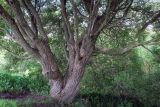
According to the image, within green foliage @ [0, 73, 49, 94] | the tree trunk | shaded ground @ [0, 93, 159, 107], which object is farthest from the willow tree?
green foliage @ [0, 73, 49, 94]

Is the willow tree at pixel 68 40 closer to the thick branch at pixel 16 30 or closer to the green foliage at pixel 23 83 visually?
the thick branch at pixel 16 30

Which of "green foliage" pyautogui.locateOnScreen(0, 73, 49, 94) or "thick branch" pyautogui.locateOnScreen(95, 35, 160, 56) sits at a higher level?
"thick branch" pyautogui.locateOnScreen(95, 35, 160, 56)

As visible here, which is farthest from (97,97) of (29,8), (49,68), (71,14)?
(29,8)

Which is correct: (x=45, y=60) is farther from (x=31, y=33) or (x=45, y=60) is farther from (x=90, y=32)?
(x=90, y=32)

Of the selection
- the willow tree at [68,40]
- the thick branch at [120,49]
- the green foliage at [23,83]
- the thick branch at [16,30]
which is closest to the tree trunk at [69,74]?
the willow tree at [68,40]

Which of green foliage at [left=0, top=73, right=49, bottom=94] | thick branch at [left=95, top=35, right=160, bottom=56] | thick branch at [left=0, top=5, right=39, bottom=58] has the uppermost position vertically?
thick branch at [left=0, top=5, right=39, bottom=58]

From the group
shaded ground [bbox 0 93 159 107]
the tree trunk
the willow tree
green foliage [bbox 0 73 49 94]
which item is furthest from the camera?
green foliage [bbox 0 73 49 94]

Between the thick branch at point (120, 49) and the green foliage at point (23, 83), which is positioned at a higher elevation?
the thick branch at point (120, 49)

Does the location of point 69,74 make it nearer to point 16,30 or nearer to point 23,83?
point 16,30

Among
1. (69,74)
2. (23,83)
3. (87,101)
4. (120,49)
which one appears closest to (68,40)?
(69,74)

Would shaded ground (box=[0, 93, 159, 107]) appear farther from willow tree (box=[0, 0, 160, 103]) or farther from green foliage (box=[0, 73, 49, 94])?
green foliage (box=[0, 73, 49, 94])

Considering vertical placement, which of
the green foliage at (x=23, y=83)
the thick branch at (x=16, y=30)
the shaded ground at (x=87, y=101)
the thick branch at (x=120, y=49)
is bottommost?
the shaded ground at (x=87, y=101)

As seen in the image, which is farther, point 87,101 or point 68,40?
point 87,101

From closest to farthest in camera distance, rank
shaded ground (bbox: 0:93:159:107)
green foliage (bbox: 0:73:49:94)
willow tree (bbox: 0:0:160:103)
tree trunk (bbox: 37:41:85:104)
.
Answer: shaded ground (bbox: 0:93:159:107)
willow tree (bbox: 0:0:160:103)
tree trunk (bbox: 37:41:85:104)
green foliage (bbox: 0:73:49:94)
